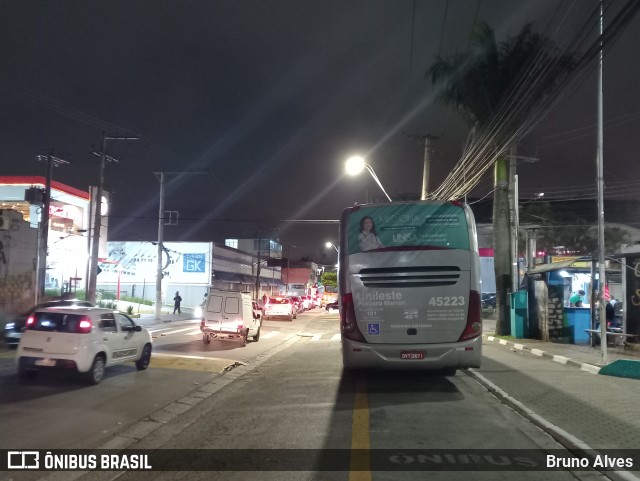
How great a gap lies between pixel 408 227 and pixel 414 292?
4.08ft

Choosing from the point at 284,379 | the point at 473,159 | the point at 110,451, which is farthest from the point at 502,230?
the point at 110,451

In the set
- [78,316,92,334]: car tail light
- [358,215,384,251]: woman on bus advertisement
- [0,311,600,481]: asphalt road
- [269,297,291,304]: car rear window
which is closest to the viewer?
[0,311,600,481]: asphalt road

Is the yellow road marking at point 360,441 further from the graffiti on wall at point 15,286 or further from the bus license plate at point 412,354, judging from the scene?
the graffiti on wall at point 15,286

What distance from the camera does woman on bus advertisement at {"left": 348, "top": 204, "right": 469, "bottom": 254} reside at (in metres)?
10.0

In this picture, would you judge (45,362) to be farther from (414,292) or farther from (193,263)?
(193,263)

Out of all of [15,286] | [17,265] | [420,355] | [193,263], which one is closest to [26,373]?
[420,355]

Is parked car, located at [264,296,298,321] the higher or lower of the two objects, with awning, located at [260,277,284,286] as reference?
lower

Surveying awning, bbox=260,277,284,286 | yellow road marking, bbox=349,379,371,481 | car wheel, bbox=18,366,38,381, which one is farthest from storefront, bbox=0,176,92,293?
awning, bbox=260,277,284,286

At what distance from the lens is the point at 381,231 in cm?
1023

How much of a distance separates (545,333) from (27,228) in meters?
21.9

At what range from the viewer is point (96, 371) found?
35.6 feet

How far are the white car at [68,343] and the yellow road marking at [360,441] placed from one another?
5.30m

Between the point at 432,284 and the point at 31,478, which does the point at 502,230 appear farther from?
the point at 31,478

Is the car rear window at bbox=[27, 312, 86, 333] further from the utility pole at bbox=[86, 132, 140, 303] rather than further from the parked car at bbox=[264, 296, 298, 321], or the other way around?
the parked car at bbox=[264, 296, 298, 321]
